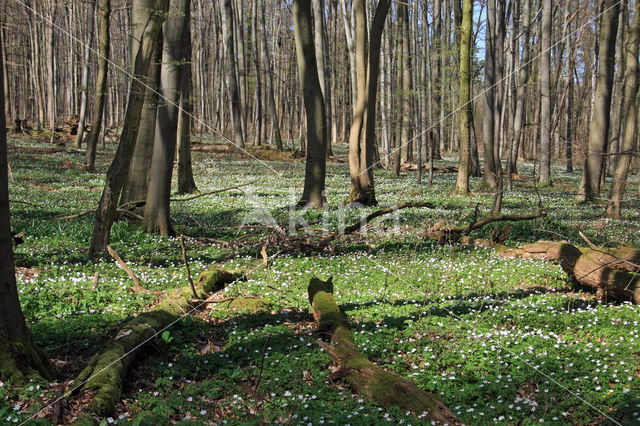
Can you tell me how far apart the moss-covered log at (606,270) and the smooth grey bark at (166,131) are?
7.72 meters

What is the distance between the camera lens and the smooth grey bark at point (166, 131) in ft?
34.0

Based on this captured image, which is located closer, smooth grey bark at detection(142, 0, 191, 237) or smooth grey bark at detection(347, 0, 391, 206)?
smooth grey bark at detection(142, 0, 191, 237)

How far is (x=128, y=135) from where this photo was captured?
8.22m

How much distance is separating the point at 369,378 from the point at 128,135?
5.96 meters

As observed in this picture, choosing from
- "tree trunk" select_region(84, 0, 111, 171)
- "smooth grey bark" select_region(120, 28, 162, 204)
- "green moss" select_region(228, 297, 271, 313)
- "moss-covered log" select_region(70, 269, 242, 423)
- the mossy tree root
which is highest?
"tree trunk" select_region(84, 0, 111, 171)

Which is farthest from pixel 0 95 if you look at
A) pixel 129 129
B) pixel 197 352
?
pixel 129 129

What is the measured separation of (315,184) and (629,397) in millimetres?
10097

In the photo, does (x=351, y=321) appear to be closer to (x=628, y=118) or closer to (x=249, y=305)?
(x=249, y=305)

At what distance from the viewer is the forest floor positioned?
4.16 meters

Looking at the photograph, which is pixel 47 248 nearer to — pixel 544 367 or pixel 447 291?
pixel 447 291

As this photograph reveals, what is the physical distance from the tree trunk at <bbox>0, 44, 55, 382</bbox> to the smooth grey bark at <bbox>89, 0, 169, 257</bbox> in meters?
4.09

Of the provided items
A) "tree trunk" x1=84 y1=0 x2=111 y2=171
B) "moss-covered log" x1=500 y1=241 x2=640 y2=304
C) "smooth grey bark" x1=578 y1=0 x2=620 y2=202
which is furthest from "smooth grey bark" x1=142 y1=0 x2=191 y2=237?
"smooth grey bark" x1=578 y1=0 x2=620 y2=202

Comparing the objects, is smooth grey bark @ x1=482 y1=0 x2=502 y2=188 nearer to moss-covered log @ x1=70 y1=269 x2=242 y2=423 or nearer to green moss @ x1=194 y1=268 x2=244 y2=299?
green moss @ x1=194 y1=268 x2=244 y2=299

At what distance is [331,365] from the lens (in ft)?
16.8
